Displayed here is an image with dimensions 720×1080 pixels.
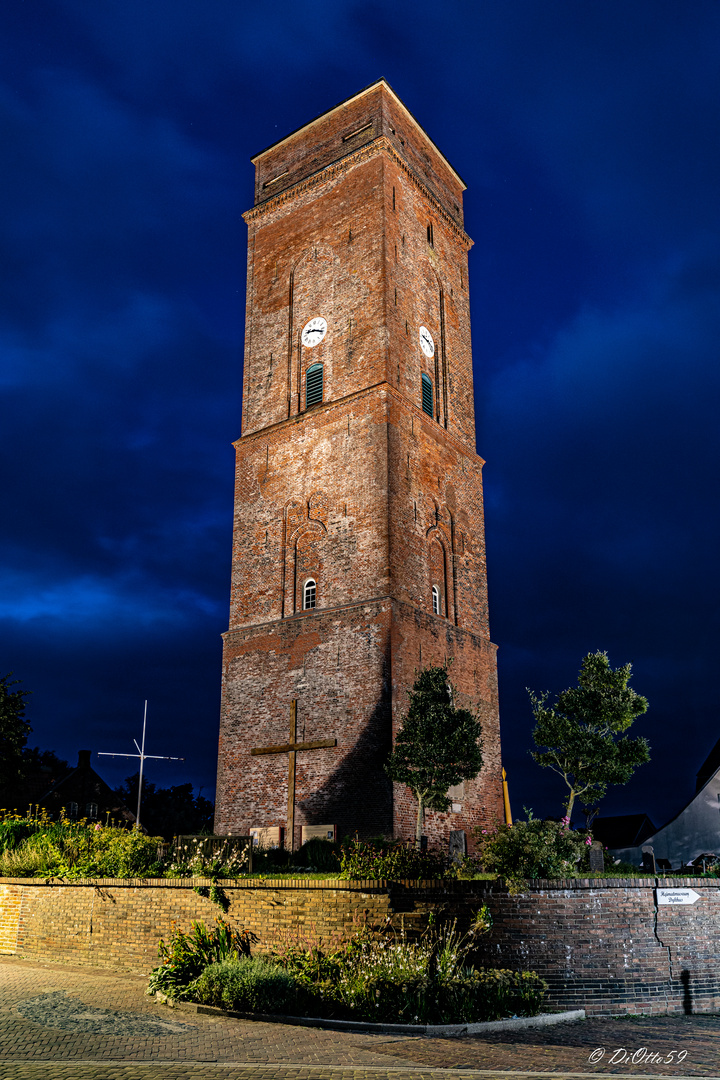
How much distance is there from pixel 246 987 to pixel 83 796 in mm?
38396

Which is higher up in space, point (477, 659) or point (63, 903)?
point (477, 659)

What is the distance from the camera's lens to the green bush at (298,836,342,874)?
1738cm

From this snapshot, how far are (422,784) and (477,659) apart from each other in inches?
309

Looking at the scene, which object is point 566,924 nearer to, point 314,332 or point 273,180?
point 314,332

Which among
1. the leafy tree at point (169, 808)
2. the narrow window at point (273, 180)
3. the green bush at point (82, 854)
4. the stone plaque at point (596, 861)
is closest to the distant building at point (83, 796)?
the leafy tree at point (169, 808)

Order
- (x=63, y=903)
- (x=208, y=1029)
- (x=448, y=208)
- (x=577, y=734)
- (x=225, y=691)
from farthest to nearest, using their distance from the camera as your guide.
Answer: (x=448, y=208) → (x=225, y=691) → (x=577, y=734) → (x=63, y=903) → (x=208, y=1029)

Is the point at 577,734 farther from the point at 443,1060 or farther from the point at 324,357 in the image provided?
the point at 324,357

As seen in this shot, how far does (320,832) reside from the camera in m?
22.7

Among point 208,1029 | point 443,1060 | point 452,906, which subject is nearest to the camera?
point 443,1060

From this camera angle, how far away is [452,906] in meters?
12.2

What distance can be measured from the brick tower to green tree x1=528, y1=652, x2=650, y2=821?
15.5 feet

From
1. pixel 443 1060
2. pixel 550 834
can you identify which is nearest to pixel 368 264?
pixel 550 834

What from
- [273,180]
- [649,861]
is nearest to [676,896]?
[649,861]

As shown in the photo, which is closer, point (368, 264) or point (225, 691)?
point (225, 691)
